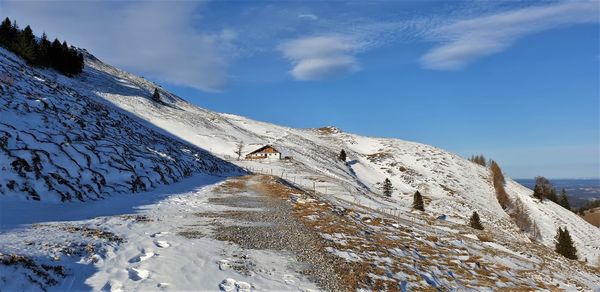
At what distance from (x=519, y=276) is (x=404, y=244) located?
4.43 metres

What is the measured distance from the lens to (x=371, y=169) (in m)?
A: 95.6

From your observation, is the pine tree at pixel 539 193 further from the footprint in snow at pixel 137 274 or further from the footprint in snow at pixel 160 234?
the footprint in snow at pixel 137 274

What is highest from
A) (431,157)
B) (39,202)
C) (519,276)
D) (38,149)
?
(431,157)

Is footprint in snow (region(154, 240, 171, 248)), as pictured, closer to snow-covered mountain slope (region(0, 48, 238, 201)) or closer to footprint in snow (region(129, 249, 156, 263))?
footprint in snow (region(129, 249, 156, 263))

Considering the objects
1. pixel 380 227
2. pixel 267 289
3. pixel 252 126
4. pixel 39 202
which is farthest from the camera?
pixel 252 126

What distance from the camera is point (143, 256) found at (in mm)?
9078

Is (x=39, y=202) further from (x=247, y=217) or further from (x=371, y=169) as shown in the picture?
(x=371, y=169)

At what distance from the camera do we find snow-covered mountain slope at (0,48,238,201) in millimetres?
14219

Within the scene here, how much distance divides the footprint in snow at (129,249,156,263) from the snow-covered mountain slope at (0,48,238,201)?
6.84 meters

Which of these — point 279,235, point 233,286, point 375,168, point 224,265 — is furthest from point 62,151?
point 375,168

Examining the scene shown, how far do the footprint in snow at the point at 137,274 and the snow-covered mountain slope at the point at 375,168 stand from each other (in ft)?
122

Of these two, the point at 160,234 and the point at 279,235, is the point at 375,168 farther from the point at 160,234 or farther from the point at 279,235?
the point at 160,234

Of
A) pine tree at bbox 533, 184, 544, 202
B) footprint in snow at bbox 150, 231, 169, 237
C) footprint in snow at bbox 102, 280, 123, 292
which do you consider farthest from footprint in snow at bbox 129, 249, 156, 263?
pine tree at bbox 533, 184, 544, 202

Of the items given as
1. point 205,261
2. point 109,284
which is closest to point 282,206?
point 205,261
